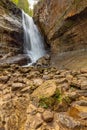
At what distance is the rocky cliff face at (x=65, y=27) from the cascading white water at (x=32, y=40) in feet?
4.62

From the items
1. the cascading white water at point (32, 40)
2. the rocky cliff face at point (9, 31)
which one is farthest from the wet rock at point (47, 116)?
the cascading white water at point (32, 40)

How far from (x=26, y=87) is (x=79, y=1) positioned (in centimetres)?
1056

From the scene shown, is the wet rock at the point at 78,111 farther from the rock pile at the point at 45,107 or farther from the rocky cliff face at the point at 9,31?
the rocky cliff face at the point at 9,31

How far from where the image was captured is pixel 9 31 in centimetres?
1752

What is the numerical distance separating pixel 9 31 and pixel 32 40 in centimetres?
335

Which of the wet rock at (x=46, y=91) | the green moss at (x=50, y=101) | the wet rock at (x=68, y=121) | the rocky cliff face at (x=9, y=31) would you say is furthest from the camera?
the rocky cliff face at (x=9, y=31)

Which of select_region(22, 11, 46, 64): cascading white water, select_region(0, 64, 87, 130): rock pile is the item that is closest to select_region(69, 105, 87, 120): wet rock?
select_region(0, 64, 87, 130): rock pile

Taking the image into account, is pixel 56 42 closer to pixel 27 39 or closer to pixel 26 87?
pixel 27 39

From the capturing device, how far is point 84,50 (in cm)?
1414

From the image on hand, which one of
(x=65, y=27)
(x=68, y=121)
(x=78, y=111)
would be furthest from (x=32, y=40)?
(x=68, y=121)

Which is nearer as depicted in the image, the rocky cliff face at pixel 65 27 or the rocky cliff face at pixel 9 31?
the rocky cliff face at pixel 65 27

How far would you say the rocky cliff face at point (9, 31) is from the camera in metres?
16.4

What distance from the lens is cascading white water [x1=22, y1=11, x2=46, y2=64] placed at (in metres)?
19.0

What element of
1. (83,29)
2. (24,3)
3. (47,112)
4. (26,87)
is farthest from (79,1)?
(24,3)
